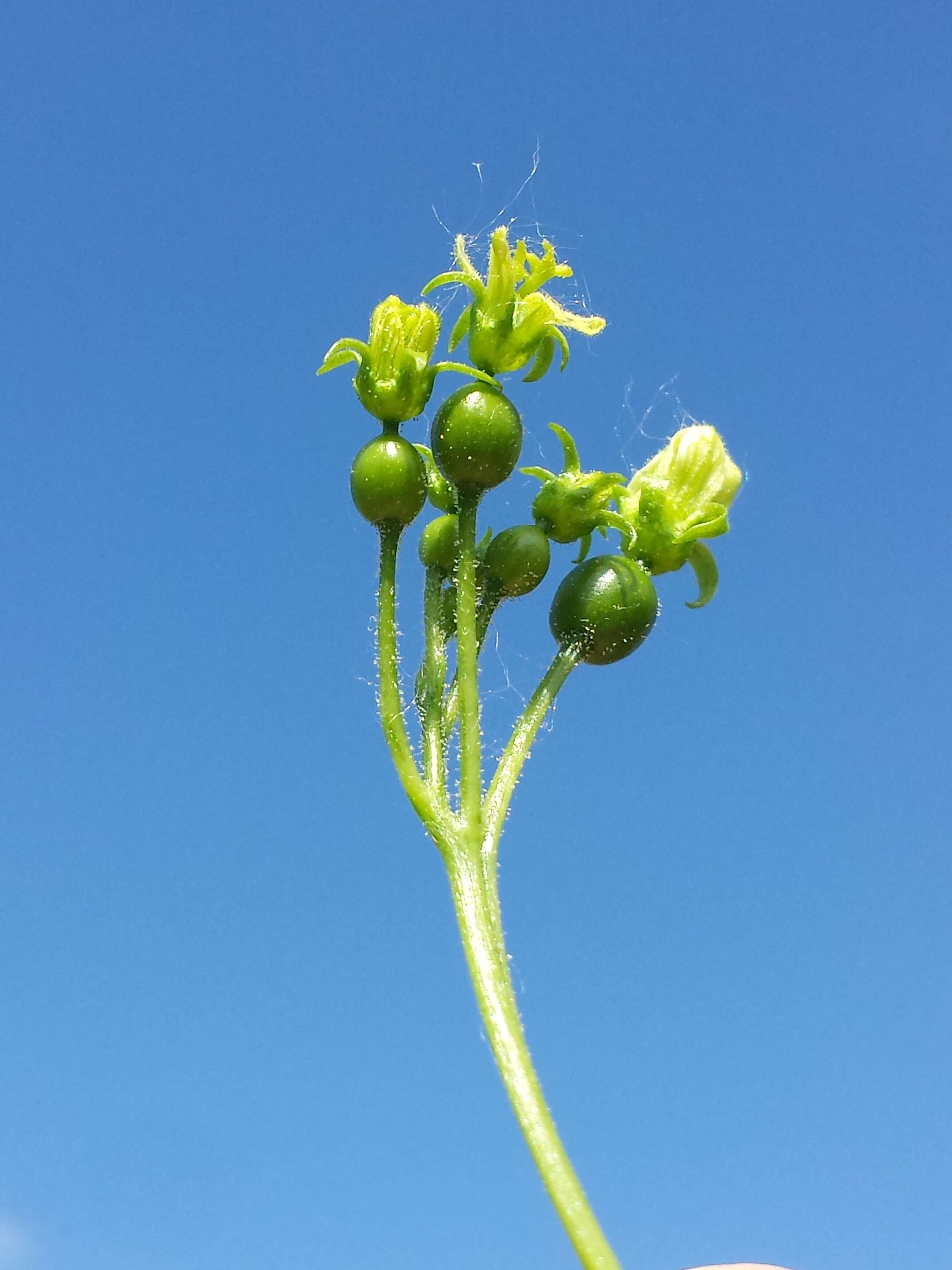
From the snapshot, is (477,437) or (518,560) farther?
(518,560)

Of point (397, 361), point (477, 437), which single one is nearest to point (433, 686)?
point (477, 437)

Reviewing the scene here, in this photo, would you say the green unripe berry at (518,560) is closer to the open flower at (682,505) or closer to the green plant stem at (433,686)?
the green plant stem at (433,686)

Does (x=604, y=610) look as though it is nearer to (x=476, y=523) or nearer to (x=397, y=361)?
(x=476, y=523)

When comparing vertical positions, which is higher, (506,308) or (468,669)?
(506,308)

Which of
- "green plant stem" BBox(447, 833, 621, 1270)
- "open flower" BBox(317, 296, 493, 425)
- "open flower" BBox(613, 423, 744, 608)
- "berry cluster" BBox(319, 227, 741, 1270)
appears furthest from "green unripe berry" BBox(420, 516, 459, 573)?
"green plant stem" BBox(447, 833, 621, 1270)

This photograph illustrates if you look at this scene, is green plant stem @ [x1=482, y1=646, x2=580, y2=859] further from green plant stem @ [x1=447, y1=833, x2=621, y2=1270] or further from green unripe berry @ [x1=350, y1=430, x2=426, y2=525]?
green unripe berry @ [x1=350, y1=430, x2=426, y2=525]

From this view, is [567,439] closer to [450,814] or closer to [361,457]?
[361,457]
